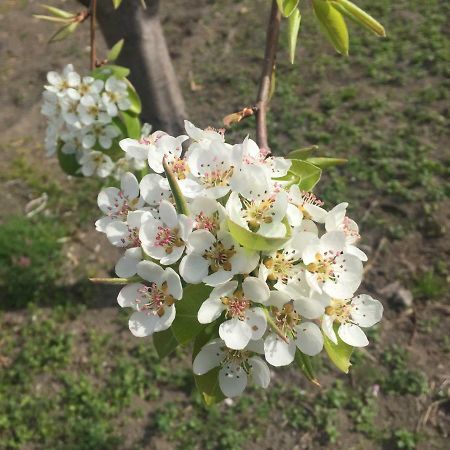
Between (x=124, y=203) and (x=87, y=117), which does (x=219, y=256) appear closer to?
(x=124, y=203)

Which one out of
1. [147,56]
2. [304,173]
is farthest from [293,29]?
[147,56]

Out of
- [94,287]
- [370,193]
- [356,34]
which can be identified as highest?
[356,34]

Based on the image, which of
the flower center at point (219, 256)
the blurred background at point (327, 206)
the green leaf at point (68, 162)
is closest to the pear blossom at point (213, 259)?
the flower center at point (219, 256)

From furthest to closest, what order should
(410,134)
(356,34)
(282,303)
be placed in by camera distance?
(356,34)
(410,134)
(282,303)

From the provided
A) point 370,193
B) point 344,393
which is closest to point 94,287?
point 344,393

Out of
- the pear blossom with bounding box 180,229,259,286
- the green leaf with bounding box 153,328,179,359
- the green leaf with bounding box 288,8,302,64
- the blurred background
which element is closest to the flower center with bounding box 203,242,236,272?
the pear blossom with bounding box 180,229,259,286

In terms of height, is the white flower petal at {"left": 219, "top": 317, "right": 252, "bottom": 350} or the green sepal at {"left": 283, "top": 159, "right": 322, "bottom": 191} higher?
the green sepal at {"left": 283, "top": 159, "right": 322, "bottom": 191}

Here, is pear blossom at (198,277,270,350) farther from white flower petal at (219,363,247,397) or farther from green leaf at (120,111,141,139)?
green leaf at (120,111,141,139)

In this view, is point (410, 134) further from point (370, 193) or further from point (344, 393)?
point (344, 393)
